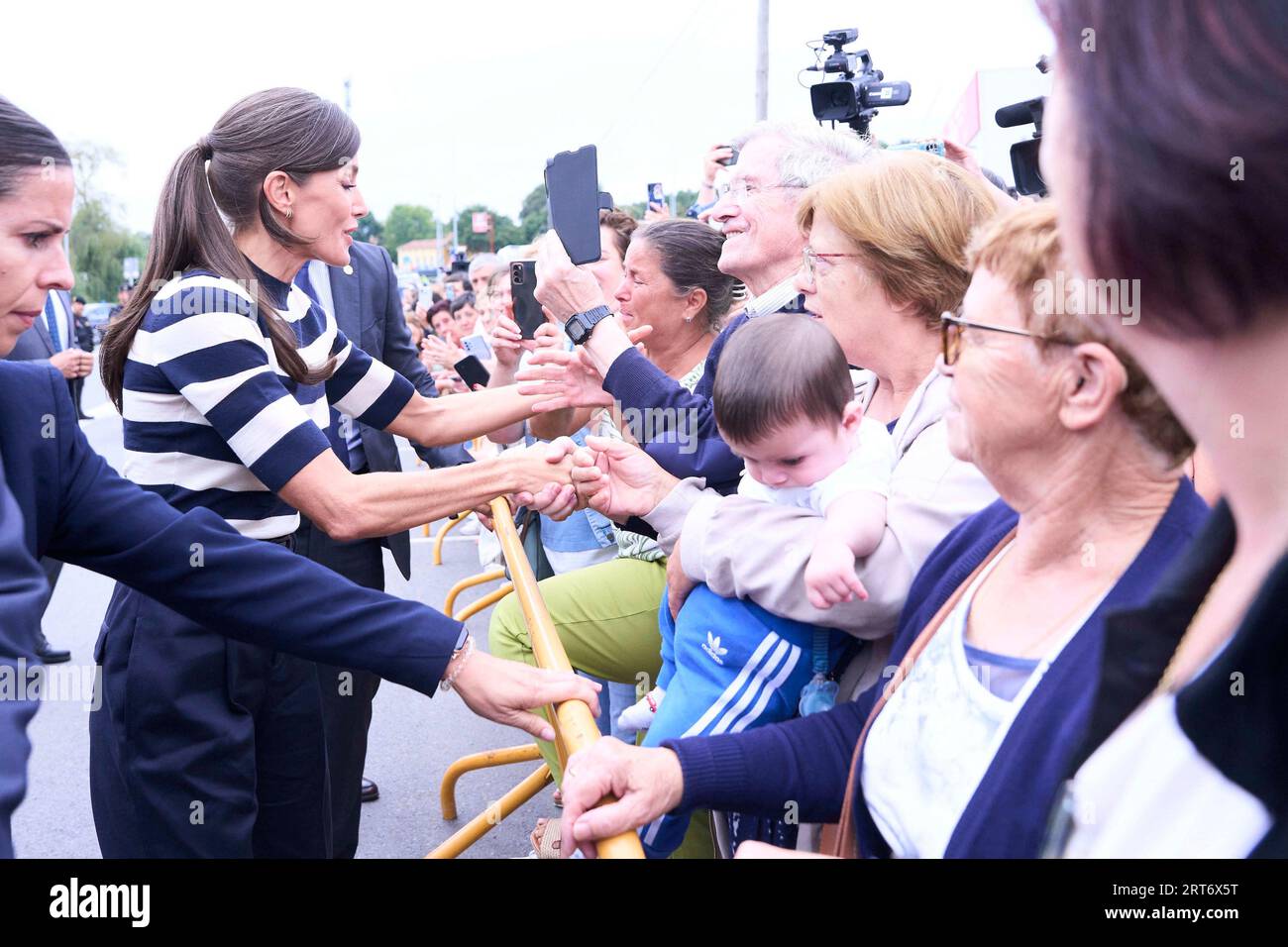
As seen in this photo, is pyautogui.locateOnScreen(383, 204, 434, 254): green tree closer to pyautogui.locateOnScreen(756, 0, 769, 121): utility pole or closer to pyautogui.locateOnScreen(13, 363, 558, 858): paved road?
pyautogui.locateOnScreen(756, 0, 769, 121): utility pole

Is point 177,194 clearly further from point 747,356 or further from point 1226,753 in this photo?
point 1226,753

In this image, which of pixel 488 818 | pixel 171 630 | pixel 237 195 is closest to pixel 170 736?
pixel 171 630

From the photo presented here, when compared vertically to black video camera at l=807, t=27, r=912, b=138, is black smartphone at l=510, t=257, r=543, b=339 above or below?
below

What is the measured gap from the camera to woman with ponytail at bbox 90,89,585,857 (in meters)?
2.15

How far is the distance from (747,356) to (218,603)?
3.25ft

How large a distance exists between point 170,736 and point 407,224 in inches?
3238

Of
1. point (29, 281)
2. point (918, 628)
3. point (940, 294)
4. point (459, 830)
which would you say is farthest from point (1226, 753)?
point (459, 830)

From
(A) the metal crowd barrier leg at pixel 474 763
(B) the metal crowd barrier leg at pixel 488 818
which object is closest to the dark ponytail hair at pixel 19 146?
(B) the metal crowd barrier leg at pixel 488 818

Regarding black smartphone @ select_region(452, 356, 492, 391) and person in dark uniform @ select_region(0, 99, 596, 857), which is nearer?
person in dark uniform @ select_region(0, 99, 596, 857)

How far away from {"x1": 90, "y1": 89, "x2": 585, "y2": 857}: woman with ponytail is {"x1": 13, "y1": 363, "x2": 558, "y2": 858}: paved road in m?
1.40

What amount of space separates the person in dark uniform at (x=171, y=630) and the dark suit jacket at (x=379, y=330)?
4.82 feet

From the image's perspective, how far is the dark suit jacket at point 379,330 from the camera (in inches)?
153

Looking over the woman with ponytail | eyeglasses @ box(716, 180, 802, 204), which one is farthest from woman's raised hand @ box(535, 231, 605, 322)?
eyeglasses @ box(716, 180, 802, 204)

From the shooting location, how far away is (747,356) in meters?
1.93
